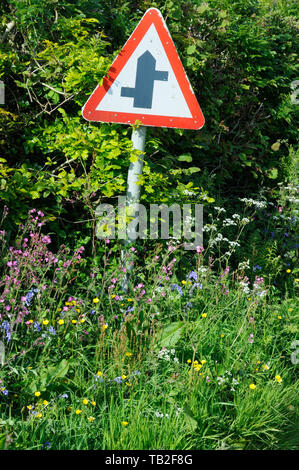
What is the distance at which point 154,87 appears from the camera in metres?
2.60

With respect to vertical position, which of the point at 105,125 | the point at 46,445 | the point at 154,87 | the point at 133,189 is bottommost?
the point at 46,445

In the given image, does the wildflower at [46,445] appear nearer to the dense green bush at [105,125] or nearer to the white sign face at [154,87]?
the dense green bush at [105,125]

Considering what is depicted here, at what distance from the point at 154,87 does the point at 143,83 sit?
0.07 m

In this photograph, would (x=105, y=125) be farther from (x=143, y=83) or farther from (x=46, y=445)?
(x=46, y=445)

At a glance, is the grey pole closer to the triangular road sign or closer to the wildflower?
the triangular road sign

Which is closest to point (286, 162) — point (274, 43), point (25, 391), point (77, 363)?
point (274, 43)

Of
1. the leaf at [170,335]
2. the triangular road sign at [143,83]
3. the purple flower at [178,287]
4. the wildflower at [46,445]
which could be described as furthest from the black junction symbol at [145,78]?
the wildflower at [46,445]

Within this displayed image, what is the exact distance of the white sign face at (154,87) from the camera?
258 cm

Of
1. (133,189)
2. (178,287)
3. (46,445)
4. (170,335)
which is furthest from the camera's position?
(178,287)

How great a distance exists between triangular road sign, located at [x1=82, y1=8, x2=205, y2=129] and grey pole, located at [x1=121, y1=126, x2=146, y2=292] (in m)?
0.13

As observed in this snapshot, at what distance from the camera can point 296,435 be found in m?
2.32

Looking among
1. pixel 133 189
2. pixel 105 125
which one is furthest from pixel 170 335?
pixel 105 125

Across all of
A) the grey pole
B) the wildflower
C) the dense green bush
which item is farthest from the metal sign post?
the wildflower

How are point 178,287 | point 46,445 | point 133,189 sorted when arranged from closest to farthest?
point 46,445 → point 133,189 → point 178,287
